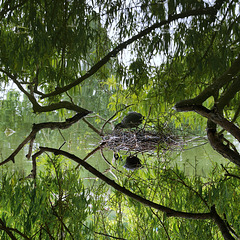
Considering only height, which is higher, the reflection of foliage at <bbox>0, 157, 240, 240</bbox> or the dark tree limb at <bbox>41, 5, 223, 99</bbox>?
the dark tree limb at <bbox>41, 5, 223, 99</bbox>

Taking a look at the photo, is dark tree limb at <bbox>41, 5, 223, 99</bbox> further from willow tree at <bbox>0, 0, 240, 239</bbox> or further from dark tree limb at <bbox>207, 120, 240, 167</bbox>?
dark tree limb at <bbox>207, 120, 240, 167</bbox>

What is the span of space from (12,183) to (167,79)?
0.34 meters

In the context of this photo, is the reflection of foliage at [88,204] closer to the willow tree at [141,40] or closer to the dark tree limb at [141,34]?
the willow tree at [141,40]

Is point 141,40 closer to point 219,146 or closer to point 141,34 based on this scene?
point 141,34

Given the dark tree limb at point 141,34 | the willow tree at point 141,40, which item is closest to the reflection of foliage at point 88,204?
the willow tree at point 141,40

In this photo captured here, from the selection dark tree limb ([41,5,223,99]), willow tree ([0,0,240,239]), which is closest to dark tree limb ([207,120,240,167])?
willow tree ([0,0,240,239])

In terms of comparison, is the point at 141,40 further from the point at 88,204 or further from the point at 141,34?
the point at 88,204

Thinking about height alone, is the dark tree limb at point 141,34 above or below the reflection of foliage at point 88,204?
above

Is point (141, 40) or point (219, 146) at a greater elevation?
point (141, 40)

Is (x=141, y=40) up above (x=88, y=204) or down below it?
above

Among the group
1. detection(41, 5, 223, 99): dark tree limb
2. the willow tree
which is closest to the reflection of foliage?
the willow tree

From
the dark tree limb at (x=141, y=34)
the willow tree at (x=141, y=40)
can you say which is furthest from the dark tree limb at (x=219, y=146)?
the dark tree limb at (x=141, y=34)

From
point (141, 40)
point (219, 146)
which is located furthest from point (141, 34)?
point (219, 146)

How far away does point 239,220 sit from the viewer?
61 centimetres
